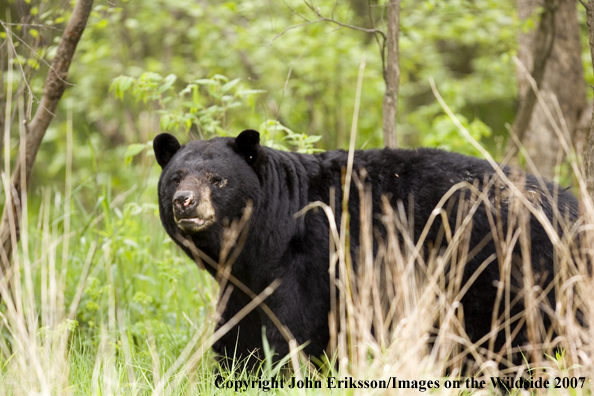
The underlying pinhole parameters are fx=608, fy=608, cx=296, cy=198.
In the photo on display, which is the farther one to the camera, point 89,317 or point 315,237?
point 89,317

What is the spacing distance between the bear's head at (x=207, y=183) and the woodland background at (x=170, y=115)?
0.49m

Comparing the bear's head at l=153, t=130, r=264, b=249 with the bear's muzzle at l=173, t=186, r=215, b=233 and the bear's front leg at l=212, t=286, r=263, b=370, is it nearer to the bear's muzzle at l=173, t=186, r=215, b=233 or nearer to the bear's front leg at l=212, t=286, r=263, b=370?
the bear's muzzle at l=173, t=186, r=215, b=233

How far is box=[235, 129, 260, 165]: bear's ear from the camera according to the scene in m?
3.65

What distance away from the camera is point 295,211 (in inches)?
148

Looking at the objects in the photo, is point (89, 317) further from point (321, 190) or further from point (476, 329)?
point (476, 329)

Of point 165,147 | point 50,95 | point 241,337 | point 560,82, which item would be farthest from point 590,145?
point 50,95

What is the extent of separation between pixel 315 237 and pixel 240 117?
5.81 metres

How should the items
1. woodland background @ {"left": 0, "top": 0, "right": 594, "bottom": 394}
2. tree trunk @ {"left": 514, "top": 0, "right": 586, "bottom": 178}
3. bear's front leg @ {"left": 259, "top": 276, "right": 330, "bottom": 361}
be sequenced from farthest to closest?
tree trunk @ {"left": 514, "top": 0, "right": 586, "bottom": 178}, woodland background @ {"left": 0, "top": 0, "right": 594, "bottom": 394}, bear's front leg @ {"left": 259, "top": 276, "right": 330, "bottom": 361}

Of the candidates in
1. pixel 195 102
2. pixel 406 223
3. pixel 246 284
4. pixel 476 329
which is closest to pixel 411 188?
pixel 406 223

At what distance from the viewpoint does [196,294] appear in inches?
203

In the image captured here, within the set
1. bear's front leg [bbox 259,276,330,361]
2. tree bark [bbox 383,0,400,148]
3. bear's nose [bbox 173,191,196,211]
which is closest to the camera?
bear's nose [bbox 173,191,196,211]

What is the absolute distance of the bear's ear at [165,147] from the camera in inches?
150

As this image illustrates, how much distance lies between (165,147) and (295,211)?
94 cm

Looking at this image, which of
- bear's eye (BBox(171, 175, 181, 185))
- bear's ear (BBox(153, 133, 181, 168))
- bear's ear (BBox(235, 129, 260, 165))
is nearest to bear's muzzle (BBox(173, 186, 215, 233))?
bear's eye (BBox(171, 175, 181, 185))
